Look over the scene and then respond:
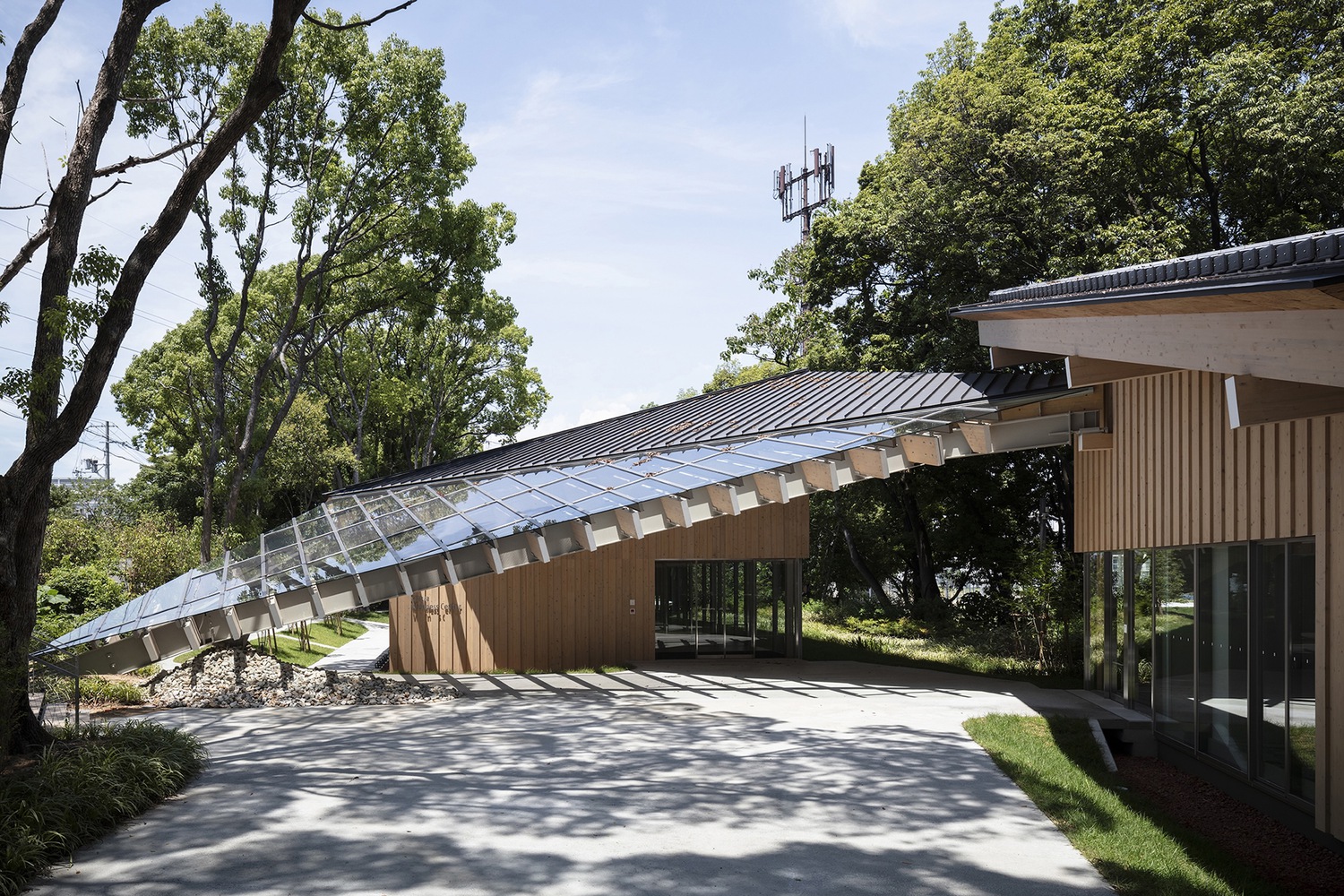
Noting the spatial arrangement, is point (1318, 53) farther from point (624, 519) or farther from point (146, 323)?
point (146, 323)

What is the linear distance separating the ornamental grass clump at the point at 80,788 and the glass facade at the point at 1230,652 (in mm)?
9411

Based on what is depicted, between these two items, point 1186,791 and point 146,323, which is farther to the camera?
point 146,323

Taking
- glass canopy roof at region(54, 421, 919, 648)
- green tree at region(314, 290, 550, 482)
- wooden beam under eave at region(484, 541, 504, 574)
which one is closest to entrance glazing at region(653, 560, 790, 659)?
glass canopy roof at region(54, 421, 919, 648)

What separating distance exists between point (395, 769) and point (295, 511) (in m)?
35.1

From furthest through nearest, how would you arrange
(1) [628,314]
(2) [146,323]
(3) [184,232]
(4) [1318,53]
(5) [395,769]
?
1. (1) [628,314]
2. (2) [146,323]
3. (3) [184,232]
4. (4) [1318,53]
5. (5) [395,769]

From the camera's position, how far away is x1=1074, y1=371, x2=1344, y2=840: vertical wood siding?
7.36m

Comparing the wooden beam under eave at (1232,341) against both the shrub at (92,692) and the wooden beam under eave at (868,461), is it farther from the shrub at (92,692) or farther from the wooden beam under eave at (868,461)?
the shrub at (92,692)

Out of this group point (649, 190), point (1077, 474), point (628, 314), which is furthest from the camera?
point (628, 314)

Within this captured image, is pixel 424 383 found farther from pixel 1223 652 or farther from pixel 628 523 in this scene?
pixel 1223 652

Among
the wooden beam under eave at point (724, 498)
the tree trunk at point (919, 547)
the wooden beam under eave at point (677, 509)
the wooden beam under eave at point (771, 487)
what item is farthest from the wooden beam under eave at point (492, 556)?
the tree trunk at point (919, 547)

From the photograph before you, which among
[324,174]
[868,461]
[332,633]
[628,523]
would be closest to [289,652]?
[332,633]

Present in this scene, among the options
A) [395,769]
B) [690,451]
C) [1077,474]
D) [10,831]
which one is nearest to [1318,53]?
[1077,474]

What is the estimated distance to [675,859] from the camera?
21.3ft

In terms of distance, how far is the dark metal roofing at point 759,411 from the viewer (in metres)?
15.3
